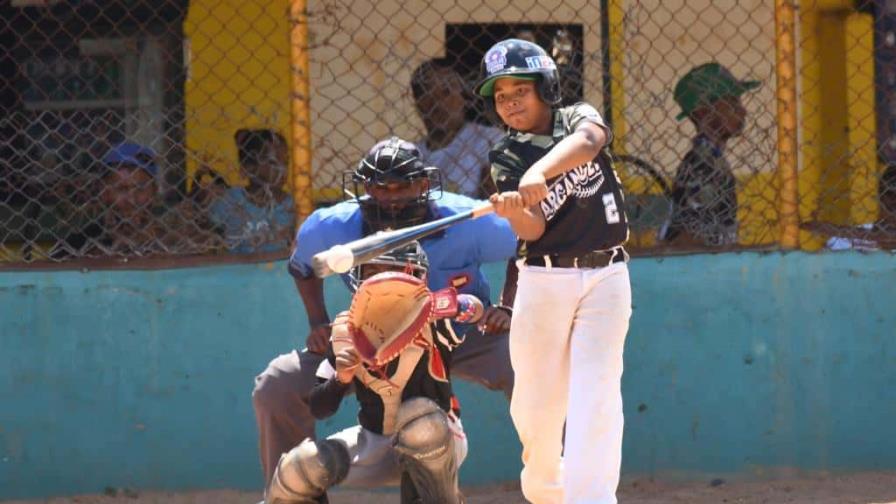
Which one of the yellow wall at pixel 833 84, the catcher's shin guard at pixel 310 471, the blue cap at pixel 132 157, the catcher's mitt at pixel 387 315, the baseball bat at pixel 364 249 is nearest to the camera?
the baseball bat at pixel 364 249

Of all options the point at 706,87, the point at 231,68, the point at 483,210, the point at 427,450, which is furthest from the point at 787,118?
the point at 231,68

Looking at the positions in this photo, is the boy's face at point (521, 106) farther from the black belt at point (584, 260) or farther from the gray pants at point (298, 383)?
the gray pants at point (298, 383)

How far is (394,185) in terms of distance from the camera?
457 cm

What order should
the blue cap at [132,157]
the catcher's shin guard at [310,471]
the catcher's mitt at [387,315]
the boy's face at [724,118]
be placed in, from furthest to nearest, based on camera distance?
the boy's face at [724,118]
the blue cap at [132,157]
the catcher's shin guard at [310,471]
the catcher's mitt at [387,315]

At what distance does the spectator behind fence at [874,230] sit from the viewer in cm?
597

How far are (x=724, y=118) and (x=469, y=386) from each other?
1586 mm

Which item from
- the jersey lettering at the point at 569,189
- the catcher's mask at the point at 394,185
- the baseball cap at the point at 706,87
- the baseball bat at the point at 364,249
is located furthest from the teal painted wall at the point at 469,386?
the baseball bat at the point at 364,249

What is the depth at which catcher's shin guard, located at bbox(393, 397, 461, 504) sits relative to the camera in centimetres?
415

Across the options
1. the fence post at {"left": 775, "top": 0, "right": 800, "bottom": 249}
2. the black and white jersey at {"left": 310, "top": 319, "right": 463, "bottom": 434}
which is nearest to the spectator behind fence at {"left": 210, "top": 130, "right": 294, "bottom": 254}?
the black and white jersey at {"left": 310, "top": 319, "right": 463, "bottom": 434}

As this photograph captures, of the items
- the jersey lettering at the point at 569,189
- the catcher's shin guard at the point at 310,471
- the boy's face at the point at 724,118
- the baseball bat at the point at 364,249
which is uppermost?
the boy's face at the point at 724,118

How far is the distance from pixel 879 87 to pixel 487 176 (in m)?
2.03

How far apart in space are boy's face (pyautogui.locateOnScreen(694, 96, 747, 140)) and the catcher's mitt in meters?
2.43

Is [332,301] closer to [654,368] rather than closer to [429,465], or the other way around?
[654,368]

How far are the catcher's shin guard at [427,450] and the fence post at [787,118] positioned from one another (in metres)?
2.24
